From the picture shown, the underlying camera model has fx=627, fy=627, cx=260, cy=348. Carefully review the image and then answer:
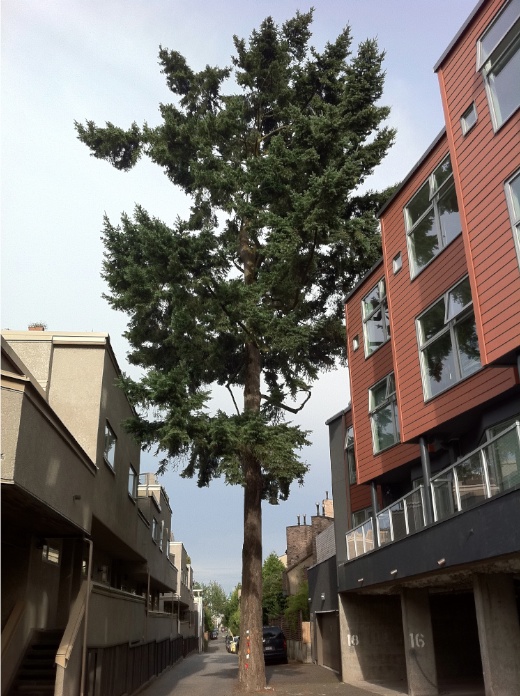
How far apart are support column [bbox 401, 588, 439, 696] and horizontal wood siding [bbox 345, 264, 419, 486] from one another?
3.39 m

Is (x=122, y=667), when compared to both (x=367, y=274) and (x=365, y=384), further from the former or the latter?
(x=367, y=274)

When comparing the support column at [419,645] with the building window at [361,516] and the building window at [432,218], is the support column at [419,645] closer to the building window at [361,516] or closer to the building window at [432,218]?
the building window at [361,516]

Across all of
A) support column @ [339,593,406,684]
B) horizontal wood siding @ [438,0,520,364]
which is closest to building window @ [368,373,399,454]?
support column @ [339,593,406,684]

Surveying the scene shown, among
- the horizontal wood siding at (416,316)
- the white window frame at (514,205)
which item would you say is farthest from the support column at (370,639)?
the white window frame at (514,205)

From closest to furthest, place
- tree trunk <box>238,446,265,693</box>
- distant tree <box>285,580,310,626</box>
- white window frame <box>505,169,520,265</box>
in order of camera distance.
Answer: white window frame <box>505,169,520,265</box>
tree trunk <box>238,446,265,693</box>
distant tree <box>285,580,310,626</box>

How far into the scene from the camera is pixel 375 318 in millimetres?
19188

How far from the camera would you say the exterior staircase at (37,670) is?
1130cm

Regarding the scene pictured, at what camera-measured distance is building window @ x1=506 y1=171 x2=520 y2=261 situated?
420 inches

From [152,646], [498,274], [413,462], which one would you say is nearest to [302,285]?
[413,462]

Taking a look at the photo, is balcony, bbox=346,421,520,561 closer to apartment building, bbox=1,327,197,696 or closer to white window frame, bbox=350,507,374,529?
white window frame, bbox=350,507,374,529

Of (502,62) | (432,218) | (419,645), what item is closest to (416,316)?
(432,218)

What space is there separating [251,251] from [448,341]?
11.6 meters

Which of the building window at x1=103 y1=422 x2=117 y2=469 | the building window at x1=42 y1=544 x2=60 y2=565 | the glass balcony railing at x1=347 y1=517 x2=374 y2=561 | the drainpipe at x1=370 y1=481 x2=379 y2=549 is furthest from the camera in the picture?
the glass balcony railing at x1=347 y1=517 x2=374 y2=561

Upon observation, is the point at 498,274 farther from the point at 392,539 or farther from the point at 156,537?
the point at 156,537
